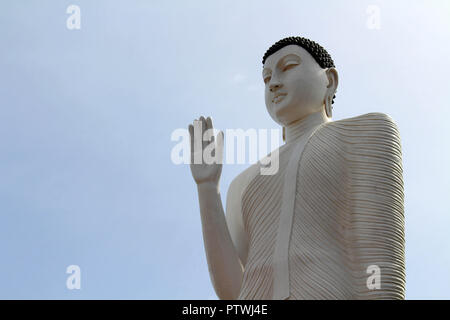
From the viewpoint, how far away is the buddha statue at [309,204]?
7.12m

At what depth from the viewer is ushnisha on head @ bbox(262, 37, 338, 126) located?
8305 millimetres

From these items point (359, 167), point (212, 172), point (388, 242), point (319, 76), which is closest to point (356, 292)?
point (388, 242)

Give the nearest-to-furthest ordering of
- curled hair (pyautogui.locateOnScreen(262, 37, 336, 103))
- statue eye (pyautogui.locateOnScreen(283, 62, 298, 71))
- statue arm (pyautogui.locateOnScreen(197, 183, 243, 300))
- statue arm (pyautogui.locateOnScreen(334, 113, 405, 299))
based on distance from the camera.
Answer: statue arm (pyautogui.locateOnScreen(334, 113, 405, 299))
statue arm (pyautogui.locateOnScreen(197, 183, 243, 300))
statue eye (pyautogui.locateOnScreen(283, 62, 298, 71))
curled hair (pyautogui.locateOnScreen(262, 37, 336, 103))

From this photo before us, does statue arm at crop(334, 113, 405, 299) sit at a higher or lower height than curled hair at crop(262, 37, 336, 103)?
lower

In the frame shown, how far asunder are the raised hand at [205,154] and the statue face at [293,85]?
0.72 m

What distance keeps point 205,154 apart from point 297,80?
113 cm

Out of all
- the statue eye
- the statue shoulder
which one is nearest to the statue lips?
the statue eye

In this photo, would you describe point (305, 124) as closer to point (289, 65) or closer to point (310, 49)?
point (289, 65)

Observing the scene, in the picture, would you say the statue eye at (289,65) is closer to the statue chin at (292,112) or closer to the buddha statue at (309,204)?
the buddha statue at (309,204)

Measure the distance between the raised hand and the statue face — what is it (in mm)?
Result: 715

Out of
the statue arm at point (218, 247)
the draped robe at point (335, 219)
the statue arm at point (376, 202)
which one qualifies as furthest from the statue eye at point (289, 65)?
the statue arm at point (218, 247)

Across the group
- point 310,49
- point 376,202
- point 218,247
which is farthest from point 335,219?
point 310,49

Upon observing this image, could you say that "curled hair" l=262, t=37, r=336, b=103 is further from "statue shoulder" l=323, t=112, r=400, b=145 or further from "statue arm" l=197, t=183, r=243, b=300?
"statue arm" l=197, t=183, r=243, b=300
